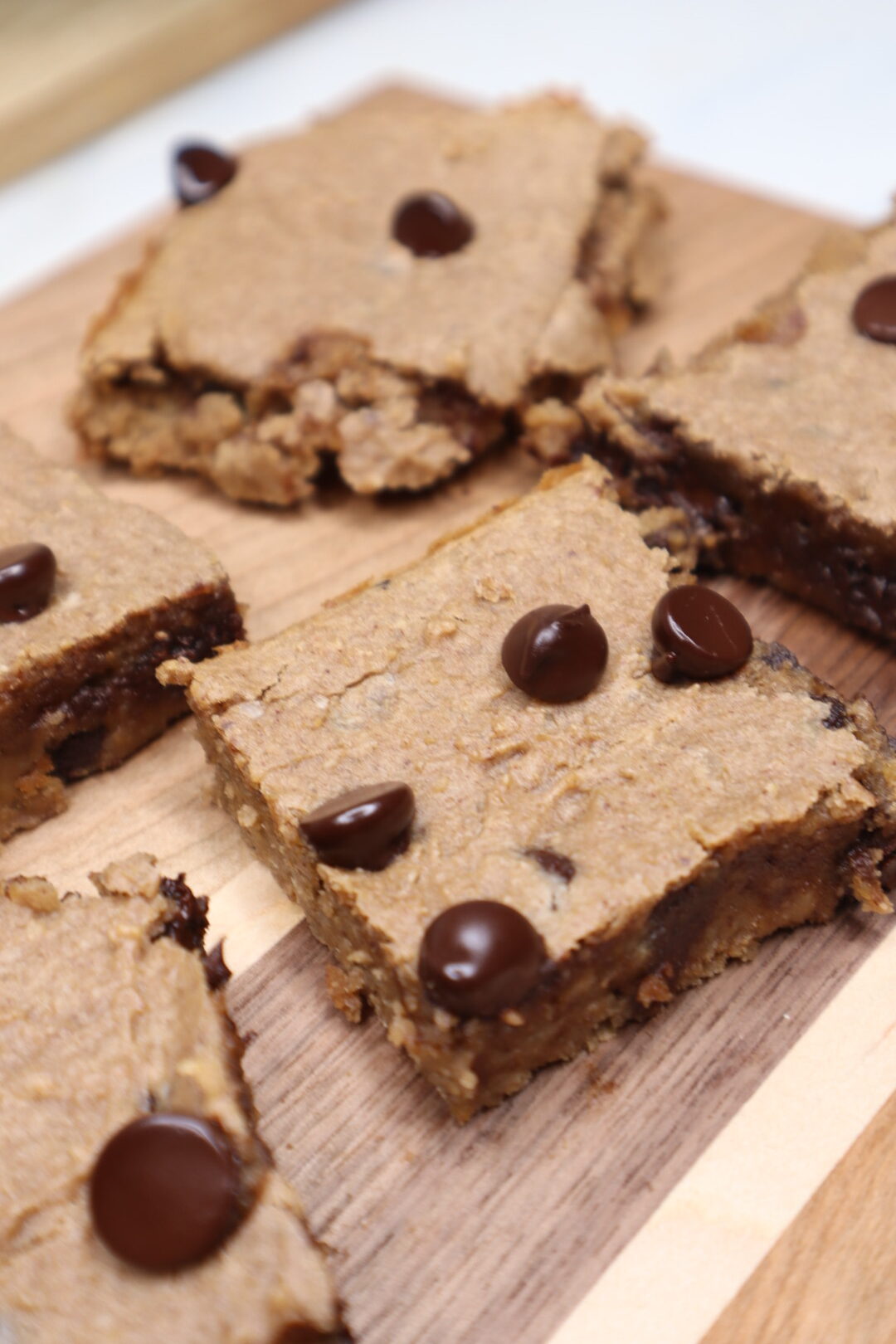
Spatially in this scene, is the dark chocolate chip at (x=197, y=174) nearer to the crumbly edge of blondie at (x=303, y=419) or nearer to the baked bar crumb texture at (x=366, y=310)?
the baked bar crumb texture at (x=366, y=310)

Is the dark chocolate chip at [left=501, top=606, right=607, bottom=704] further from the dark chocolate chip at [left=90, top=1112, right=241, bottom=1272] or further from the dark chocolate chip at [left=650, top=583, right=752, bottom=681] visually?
the dark chocolate chip at [left=90, top=1112, right=241, bottom=1272]

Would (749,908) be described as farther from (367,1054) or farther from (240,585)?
(240,585)

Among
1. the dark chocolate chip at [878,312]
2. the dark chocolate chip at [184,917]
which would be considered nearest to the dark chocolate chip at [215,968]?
the dark chocolate chip at [184,917]

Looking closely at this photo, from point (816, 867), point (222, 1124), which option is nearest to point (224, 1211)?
point (222, 1124)

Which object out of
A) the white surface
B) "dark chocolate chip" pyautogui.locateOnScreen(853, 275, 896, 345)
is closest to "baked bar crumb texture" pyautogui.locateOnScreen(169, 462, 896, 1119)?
"dark chocolate chip" pyautogui.locateOnScreen(853, 275, 896, 345)

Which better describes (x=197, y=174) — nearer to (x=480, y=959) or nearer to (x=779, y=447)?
(x=779, y=447)

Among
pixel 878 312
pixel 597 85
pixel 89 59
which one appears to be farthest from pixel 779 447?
pixel 89 59
